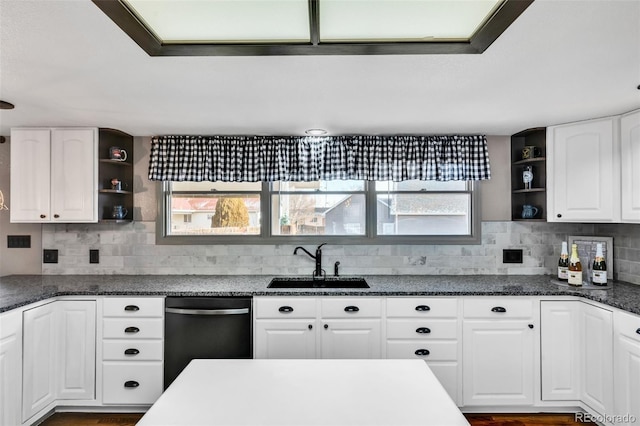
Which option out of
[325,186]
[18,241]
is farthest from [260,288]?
[18,241]

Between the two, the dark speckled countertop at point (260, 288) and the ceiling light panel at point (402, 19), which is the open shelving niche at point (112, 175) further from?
the ceiling light panel at point (402, 19)

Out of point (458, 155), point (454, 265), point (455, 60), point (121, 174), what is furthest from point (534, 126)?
point (121, 174)

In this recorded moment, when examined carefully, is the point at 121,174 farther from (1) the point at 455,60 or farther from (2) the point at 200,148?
(1) the point at 455,60

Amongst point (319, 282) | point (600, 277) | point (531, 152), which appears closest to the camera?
point (600, 277)

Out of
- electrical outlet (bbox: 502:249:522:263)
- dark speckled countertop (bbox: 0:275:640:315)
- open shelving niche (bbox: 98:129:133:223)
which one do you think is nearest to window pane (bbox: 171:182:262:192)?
open shelving niche (bbox: 98:129:133:223)

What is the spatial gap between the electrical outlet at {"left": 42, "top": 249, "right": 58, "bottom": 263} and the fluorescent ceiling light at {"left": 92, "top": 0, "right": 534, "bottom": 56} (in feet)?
8.37

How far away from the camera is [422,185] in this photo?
3219 millimetres

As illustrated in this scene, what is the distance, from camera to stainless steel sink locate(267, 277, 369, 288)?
297 cm

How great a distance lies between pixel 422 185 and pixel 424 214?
0.27 meters

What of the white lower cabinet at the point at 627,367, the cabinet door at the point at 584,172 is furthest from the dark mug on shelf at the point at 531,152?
the white lower cabinet at the point at 627,367

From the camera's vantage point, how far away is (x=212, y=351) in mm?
2475

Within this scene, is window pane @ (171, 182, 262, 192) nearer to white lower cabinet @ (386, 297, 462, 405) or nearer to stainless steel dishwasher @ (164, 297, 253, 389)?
stainless steel dishwasher @ (164, 297, 253, 389)

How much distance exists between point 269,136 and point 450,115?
1490mm

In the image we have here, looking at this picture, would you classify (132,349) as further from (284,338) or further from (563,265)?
(563,265)
